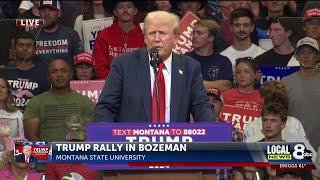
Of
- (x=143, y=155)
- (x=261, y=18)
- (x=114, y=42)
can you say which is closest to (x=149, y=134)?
(x=143, y=155)

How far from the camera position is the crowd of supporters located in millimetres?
9586

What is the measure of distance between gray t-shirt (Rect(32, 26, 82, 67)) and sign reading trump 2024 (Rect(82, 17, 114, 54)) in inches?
7.0

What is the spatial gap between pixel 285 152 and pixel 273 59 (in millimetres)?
5072

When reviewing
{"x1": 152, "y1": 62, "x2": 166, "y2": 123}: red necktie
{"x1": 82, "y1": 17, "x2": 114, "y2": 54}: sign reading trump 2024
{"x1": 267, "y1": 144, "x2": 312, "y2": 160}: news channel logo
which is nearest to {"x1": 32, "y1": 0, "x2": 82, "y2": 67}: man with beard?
{"x1": 82, "y1": 17, "x2": 114, "y2": 54}: sign reading trump 2024

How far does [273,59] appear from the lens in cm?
1091

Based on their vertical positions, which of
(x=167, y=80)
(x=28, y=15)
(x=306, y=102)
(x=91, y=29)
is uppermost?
(x=28, y=15)

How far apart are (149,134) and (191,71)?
109 cm

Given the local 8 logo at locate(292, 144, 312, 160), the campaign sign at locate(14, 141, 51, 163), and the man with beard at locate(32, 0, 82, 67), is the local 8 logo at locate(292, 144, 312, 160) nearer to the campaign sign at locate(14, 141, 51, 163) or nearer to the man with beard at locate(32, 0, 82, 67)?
the campaign sign at locate(14, 141, 51, 163)

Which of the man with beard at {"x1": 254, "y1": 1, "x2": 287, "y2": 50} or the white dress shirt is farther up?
the man with beard at {"x1": 254, "y1": 1, "x2": 287, "y2": 50}

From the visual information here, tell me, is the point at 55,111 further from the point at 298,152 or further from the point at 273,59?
the point at 298,152

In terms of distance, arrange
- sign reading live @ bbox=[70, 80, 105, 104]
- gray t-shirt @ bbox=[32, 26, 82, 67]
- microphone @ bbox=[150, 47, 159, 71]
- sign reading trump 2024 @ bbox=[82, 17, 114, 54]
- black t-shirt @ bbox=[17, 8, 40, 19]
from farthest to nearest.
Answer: black t-shirt @ bbox=[17, 8, 40, 19] → sign reading trump 2024 @ bbox=[82, 17, 114, 54] → gray t-shirt @ bbox=[32, 26, 82, 67] → sign reading live @ bbox=[70, 80, 105, 104] → microphone @ bbox=[150, 47, 159, 71]

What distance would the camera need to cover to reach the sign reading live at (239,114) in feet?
32.5

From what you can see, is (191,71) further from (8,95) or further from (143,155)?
(8,95)

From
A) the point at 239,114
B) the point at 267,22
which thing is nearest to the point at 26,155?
the point at 239,114
